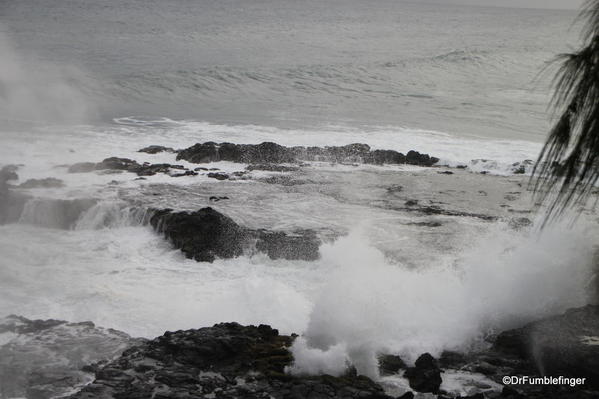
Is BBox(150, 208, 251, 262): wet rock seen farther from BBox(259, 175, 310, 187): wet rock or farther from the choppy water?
the choppy water

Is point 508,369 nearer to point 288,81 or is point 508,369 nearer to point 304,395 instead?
point 304,395

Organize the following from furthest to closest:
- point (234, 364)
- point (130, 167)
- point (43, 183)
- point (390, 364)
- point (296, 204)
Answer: point (130, 167) → point (43, 183) → point (296, 204) → point (390, 364) → point (234, 364)

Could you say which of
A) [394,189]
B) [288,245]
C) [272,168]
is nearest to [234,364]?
[288,245]

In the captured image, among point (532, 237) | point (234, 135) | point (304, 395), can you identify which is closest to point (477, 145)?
point (234, 135)

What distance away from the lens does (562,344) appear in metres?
8.82

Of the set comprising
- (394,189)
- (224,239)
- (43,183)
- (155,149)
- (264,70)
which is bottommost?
(224,239)

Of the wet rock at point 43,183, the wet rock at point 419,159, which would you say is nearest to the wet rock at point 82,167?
the wet rock at point 43,183

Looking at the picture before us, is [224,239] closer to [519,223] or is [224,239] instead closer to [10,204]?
[10,204]

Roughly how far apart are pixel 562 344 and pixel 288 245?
7140 mm

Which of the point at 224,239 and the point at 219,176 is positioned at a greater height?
the point at 219,176

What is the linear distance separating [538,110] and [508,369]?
1380 inches

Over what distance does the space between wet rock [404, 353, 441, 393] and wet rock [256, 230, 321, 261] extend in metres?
5.39

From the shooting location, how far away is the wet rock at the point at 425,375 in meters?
8.68

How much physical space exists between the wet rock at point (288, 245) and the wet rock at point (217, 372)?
447 centimetres
